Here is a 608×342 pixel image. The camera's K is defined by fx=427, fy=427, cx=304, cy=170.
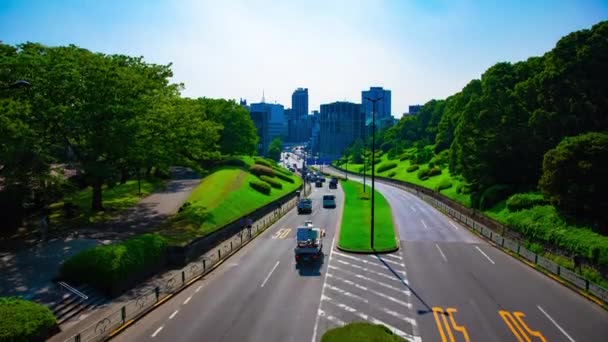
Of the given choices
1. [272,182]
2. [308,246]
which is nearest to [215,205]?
[308,246]

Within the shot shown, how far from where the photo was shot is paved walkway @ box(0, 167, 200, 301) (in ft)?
69.3

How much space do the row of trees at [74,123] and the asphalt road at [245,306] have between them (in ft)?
43.8

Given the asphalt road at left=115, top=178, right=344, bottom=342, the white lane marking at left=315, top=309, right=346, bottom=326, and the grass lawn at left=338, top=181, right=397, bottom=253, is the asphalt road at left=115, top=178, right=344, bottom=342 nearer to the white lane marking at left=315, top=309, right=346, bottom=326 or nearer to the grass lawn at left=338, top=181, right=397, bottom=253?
the white lane marking at left=315, top=309, right=346, bottom=326

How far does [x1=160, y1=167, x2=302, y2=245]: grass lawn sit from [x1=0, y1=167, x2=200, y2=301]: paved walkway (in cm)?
214

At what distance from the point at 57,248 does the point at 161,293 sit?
9.57 metres

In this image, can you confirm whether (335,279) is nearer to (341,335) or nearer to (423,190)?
(341,335)

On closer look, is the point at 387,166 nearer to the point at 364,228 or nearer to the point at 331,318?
the point at 364,228

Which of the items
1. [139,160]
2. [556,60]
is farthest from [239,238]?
[556,60]

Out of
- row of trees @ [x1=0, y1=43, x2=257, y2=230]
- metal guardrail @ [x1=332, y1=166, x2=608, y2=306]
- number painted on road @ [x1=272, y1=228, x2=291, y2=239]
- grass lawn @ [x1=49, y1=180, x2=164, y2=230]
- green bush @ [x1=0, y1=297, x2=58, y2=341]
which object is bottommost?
number painted on road @ [x1=272, y1=228, x2=291, y2=239]

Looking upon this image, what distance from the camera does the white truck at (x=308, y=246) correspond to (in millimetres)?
28984

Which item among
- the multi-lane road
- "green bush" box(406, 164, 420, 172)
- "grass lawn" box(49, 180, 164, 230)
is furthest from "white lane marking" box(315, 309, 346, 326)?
"green bush" box(406, 164, 420, 172)

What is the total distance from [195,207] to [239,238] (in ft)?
26.4

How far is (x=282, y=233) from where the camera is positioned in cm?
4122

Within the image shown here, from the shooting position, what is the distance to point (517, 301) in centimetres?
2180
